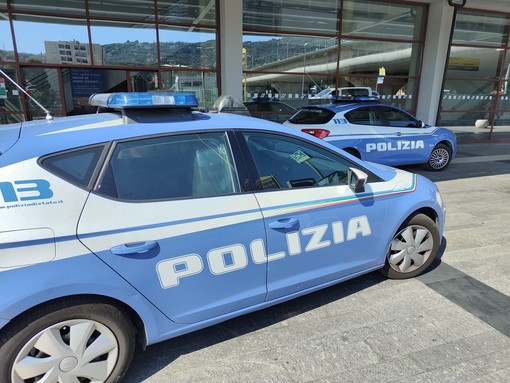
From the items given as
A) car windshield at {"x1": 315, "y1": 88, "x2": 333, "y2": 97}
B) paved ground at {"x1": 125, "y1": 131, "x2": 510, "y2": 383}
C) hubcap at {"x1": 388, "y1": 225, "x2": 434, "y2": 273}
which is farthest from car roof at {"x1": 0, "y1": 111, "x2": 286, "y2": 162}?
car windshield at {"x1": 315, "y1": 88, "x2": 333, "y2": 97}

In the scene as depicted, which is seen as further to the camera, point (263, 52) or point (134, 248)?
point (263, 52)

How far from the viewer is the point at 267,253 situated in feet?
8.05

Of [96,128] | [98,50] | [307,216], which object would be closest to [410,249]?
[307,216]

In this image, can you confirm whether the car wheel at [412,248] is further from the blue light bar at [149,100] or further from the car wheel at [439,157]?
the car wheel at [439,157]

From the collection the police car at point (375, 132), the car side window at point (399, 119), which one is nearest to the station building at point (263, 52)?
the police car at point (375, 132)

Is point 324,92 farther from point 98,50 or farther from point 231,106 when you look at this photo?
point 231,106

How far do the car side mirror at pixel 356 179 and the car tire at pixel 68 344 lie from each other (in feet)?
5.99

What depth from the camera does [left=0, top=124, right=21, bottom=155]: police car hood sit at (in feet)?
6.33

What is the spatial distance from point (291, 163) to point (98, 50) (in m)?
8.09

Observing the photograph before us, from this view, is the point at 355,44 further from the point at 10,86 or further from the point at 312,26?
the point at 10,86

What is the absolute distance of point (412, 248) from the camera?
3.40 meters

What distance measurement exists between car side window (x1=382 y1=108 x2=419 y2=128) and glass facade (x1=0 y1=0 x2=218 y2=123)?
4813mm

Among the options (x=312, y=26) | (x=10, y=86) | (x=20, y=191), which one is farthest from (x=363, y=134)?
(x=10, y=86)

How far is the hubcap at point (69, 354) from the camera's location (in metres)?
1.84
